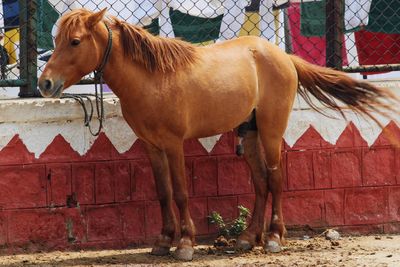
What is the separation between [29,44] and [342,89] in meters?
2.67

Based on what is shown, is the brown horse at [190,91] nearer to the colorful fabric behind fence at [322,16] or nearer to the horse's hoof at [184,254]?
the horse's hoof at [184,254]

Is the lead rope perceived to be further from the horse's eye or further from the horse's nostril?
the horse's nostril

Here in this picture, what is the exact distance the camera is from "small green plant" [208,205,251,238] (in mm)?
6477

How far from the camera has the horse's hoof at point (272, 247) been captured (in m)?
6.14

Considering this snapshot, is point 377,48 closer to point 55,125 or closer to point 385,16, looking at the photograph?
point 385,16

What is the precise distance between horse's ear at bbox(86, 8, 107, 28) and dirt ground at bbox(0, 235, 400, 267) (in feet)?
5.82

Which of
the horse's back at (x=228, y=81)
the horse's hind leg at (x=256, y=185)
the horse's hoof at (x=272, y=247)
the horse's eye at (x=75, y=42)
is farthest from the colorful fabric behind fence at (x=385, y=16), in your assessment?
the horse's eye at (x=75, y=42)

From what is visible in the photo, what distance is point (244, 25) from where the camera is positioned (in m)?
7.41

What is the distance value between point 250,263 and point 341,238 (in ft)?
4.23

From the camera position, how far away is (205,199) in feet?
21.7

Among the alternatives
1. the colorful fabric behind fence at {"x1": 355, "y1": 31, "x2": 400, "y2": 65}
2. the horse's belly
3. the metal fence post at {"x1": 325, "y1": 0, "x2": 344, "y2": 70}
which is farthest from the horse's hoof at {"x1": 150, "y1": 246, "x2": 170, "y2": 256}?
the colorful fabric behind fence at {"x1": 355, "y1": 31, "x2": 400, "y2": 65}

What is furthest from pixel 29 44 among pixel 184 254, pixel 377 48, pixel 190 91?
pixel 377 48

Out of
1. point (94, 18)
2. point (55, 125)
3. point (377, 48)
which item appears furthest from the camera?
point (377, 48)

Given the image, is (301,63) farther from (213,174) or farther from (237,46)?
(213,174)
